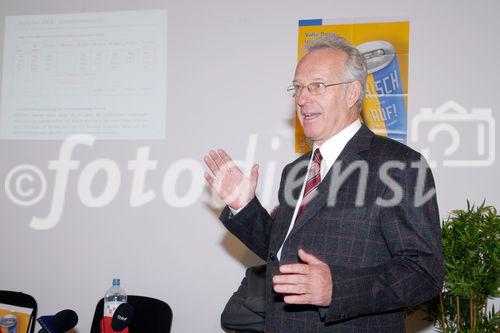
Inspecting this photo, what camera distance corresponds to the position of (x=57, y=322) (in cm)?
183

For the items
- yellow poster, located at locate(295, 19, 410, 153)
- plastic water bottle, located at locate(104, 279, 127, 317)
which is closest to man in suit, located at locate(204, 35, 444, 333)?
yellow poster, located at locate(295, 19, 410, 153)

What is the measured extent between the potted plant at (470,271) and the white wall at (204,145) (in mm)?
392

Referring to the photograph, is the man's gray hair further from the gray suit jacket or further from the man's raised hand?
the man's raised hand

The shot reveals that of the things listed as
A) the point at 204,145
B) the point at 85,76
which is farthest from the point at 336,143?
the point at 85,76

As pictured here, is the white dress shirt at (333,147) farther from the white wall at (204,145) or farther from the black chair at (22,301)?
the black chair at (22,301)

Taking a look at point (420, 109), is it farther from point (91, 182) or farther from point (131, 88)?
point (91, 182)

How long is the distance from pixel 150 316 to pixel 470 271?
157cm

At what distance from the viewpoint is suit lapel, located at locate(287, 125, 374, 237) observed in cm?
157

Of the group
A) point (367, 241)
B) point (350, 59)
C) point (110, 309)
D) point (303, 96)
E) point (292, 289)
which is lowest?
point (110, 309)

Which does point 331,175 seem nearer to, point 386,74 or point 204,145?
point 386,74

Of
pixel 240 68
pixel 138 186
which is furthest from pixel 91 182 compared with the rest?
pixel 240 68

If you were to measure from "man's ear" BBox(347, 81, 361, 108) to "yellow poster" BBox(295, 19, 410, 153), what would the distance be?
103 centimetres

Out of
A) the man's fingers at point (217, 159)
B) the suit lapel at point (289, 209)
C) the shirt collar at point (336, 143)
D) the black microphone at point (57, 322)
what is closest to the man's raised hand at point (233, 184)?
the man's fingers at point (217, 159)

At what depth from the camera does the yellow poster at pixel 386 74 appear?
106 inches
